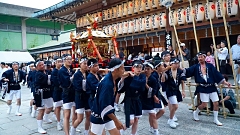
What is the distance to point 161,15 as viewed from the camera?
381 inches

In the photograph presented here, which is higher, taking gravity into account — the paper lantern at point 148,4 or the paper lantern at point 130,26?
the paper lantern at point 148,4

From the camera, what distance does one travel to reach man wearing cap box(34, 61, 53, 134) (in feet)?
16.0

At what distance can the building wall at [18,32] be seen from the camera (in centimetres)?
2406

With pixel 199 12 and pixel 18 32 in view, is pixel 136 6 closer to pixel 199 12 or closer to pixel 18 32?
pixel 199 12

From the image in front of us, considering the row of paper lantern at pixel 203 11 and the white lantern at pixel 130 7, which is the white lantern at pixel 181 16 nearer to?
the row of paper lantern at pixel 203 11

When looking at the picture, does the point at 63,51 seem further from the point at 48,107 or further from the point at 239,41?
the point at 239,41

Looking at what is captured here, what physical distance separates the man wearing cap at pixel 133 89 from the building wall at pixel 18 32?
25.3m

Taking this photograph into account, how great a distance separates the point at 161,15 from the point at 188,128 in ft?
21.3

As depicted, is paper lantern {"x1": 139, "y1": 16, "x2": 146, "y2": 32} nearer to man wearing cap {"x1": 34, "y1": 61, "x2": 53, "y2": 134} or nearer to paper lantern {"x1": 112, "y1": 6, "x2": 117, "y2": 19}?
paper lantern {"x1": 112, "y1": 6, "x2": 117, "y2": 19}

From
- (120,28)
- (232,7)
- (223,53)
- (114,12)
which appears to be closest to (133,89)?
(223,53)

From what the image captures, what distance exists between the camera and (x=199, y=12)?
830 cm

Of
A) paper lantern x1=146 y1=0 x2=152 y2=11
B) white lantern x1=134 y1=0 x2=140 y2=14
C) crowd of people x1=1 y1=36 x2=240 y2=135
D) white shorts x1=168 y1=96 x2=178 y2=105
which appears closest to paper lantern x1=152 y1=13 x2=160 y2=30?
paper lantern x1=146 y1=0 x2=152 y2=11

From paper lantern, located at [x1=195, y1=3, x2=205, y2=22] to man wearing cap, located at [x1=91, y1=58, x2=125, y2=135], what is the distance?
270 inches

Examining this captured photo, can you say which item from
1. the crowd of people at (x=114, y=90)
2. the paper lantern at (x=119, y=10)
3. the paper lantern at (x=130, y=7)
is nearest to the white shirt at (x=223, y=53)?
the crowd of people at (x=114, y=90)
